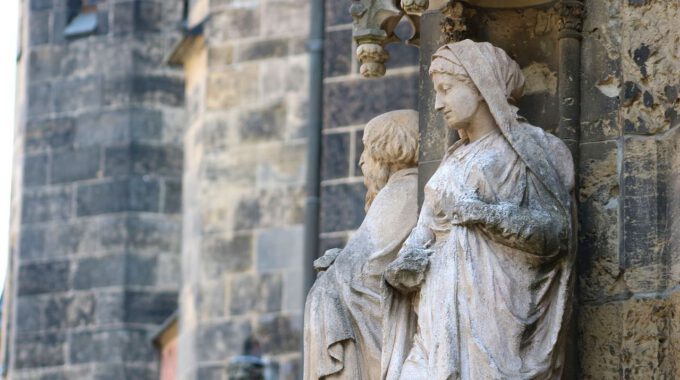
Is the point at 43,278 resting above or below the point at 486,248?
above

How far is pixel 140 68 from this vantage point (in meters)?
26.3

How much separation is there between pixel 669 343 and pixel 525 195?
87 centimetres

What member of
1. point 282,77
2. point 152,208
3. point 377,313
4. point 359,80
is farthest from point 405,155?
point 152,208

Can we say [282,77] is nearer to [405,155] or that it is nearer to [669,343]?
[405,155]

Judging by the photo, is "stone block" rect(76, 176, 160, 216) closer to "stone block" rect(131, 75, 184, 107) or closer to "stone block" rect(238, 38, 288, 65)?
"stone block" rect(131, 75, 184, 107)

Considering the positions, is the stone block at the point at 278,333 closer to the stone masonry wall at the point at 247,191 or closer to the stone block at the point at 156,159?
the stone masonry wall at the point at 247,191

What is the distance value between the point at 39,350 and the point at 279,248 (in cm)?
389

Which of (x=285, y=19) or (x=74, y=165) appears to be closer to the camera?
(x=285, y=19)

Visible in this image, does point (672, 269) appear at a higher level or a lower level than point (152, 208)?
lower

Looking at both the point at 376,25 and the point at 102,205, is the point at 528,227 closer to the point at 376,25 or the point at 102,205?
the point at 376,25

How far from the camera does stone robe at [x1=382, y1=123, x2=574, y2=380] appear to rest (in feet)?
44.2

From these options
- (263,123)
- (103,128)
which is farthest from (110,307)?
(263,123)

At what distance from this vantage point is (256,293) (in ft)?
76.2

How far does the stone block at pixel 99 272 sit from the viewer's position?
26.1 m
